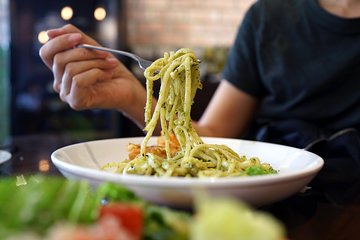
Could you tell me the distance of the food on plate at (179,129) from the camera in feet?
2.63

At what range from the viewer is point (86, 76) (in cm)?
110

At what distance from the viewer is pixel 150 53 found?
3451mm

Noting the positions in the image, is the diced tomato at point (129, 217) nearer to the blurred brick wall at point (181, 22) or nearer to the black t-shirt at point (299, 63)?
the black t-shirt at point (299, 63)

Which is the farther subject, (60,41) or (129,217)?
(60,41)

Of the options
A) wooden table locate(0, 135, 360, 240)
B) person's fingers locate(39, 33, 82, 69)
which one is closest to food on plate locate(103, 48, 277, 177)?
wooden table locate(0, 135, 360, 240)

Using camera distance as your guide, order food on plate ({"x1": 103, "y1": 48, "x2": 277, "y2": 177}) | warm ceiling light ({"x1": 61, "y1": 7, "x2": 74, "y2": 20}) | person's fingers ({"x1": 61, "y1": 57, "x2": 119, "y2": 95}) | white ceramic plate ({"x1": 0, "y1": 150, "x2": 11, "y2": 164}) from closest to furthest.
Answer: food on plate ({"x1": 103, "y1": 48, "x2": 277, "y2": 177}) → white ceramic plate ({"x1": 0, "y1": 150, "x2": 11, "y2": 164}) → person's fingers ({"x1": 61, "y1": 57, "x2": 119, "y2": 95}) → warm ceiling light ({"x1": 61, "y1": 7, "x2": 74, "y2": 20})

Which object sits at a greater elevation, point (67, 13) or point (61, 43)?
point (61, 43)

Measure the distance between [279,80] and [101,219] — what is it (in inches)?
47.5

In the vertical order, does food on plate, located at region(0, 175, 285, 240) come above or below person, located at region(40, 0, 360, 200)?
above

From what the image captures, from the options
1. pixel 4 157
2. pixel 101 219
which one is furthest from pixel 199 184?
pixel 4 157

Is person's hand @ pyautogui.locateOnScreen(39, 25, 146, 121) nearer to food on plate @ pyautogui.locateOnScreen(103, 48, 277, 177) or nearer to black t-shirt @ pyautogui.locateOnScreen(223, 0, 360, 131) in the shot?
food on plate @ pyautogui.locateOnScreen(103, 48, 277, 177)

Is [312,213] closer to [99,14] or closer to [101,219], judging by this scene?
[101,219]

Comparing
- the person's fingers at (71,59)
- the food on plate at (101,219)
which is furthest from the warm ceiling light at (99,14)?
the food on plate at (101,219)

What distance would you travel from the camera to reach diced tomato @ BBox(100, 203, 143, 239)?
37cm
